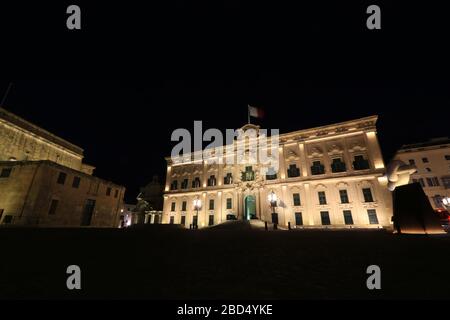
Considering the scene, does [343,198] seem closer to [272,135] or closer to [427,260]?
[272,135]

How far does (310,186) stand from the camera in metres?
25.4

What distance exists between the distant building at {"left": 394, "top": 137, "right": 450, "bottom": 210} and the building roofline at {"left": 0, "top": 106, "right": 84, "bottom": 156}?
54898 millimetres

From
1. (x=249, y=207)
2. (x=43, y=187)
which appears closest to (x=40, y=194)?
(x=43, y=187)

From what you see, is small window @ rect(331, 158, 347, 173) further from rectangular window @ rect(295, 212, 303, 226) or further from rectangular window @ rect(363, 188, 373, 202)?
rectangular window @ rect(295, 212, 303, 226)

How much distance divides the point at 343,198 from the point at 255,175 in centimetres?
1132

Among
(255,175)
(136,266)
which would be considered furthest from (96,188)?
(136,266)

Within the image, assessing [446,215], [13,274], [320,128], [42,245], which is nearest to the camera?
[13,274]

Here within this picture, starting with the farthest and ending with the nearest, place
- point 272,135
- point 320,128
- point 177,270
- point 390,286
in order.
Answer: point 272,135, point 320,128, point 177,270, point 390,286

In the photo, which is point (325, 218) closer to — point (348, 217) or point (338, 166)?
point (348, 217)

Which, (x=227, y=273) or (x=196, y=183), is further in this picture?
(x=196, y=183)

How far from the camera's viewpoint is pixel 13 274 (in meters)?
4.19

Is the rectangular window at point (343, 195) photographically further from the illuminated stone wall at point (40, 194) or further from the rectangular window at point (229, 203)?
the illuminated stone wall at point (40, 194)

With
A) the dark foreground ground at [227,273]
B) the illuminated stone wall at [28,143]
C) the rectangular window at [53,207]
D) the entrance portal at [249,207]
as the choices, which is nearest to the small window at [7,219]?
the rectangular window at [53,207]

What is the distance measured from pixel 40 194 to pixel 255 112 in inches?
981
